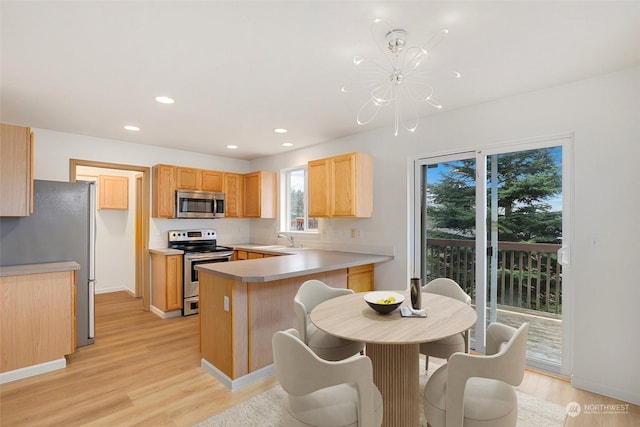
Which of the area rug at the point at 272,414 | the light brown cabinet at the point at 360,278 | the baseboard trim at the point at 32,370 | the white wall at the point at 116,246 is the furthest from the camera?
the white wall at the point at 116,246

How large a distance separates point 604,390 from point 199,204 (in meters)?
5.01

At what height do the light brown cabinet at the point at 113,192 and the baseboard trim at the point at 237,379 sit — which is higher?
the light brown cabinet at the point at 113,192

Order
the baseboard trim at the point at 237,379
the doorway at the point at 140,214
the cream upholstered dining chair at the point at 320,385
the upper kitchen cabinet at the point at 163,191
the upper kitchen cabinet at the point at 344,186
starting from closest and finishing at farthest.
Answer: the cream upholstered dining chair at the point at 320,385, the baseboard trim at the point at 237,379, the upper kitchen cabinet at the point at 344,186, the doorway at the point at 140,214, the upper kitchen cabinet at the point at 163,191

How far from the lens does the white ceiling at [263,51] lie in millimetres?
1647

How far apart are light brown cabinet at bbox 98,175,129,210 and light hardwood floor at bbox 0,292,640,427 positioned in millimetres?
3055

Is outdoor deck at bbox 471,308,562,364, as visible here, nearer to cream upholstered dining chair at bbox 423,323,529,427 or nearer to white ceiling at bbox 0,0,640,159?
cream upholstered dining chair at bbox 423,323,529,427

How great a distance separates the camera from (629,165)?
225cm

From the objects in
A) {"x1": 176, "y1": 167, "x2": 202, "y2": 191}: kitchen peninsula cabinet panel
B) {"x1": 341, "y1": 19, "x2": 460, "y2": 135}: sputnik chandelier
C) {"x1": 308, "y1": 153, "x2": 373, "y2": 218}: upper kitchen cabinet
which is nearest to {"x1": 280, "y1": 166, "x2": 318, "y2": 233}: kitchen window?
{"x1": 308, "y1": 153, "x2": 373, "y2": 218}: upper kitchen cabinet

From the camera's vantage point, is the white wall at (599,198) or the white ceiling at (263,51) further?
the white wall at (599,198)

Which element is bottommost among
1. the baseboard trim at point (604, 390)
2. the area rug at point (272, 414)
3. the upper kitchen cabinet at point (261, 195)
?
the area rug at point (272, 414)

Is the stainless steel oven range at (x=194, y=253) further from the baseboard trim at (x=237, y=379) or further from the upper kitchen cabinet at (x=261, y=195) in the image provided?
the baseboard trim at (x=237, y=379)

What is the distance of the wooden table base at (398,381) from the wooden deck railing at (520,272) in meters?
1.69

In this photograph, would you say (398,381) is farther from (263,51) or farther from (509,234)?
(263,51)

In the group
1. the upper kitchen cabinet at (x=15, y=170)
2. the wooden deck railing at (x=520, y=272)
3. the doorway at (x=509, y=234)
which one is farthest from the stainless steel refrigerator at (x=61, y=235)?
the wooden deck railing at (x=520, y=272)
